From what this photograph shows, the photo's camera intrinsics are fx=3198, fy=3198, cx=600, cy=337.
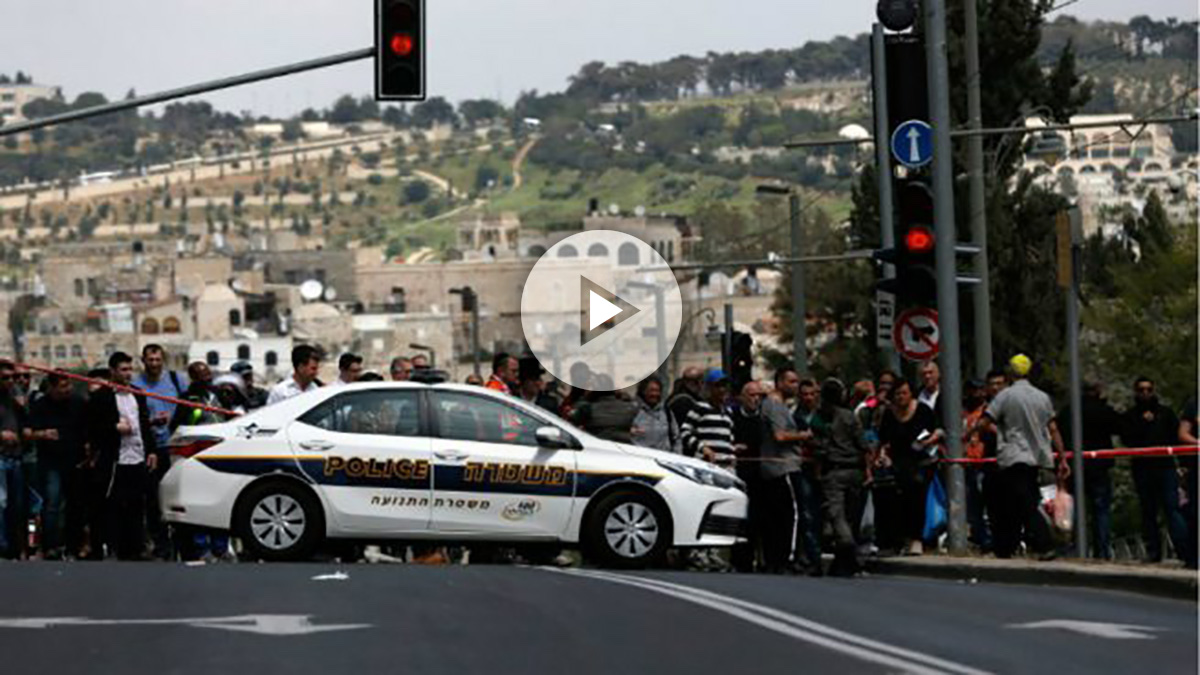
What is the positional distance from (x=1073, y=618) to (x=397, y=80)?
11.3 metres

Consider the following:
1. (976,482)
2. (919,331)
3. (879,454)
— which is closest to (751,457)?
(879,454)

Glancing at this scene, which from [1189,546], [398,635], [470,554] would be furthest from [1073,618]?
[470,554]

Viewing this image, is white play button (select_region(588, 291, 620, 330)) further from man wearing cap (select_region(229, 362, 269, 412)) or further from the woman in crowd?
the woman in crowd

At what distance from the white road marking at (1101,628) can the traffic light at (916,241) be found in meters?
8.95

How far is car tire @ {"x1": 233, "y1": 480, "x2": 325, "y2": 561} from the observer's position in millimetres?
24328

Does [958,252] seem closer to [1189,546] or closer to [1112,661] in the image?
[1189,546]

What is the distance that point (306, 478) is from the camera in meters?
24.5

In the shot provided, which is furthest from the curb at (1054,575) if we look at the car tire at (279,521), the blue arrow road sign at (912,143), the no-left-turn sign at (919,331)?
the car tire at (279,521)

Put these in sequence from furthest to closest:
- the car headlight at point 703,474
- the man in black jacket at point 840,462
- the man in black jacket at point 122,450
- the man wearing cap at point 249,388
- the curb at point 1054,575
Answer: the man wearing cap at point 249,388 → the man in black jacket at point 122,450 → the man in black jacket at point 840,462 → the car headlight at point 703,474 → the curb at point 1054,575

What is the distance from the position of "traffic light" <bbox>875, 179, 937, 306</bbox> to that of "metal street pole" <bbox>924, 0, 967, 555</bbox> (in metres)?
0.35

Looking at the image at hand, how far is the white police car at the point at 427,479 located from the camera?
24391mm

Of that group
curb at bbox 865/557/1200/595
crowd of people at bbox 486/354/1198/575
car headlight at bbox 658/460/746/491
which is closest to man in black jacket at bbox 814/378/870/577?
crowd of people at bbox 486/354/1198/575

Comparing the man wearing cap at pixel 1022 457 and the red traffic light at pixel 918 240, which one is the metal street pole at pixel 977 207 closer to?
the red traffic light at pixel 918 240

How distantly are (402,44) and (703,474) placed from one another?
545cm
